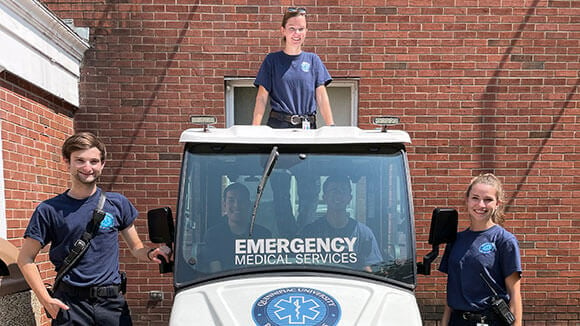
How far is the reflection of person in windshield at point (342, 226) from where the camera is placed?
2.90 metres

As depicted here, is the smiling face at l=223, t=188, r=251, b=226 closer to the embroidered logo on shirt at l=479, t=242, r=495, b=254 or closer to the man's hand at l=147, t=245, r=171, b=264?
the man's hand at l=147, t=245, r=171, b=264

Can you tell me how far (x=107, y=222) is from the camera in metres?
3.20

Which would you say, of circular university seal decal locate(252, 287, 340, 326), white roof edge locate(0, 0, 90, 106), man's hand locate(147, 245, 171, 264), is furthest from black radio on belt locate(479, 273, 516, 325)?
white roof edge locate(0, 0, 90, 106)

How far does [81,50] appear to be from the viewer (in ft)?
19.0

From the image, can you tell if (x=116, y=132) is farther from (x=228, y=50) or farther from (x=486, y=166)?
(x=486, y=166)

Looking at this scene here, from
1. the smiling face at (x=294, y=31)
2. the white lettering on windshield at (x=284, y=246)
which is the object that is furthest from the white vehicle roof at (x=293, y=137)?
the smiling face at (x=294, y=31)

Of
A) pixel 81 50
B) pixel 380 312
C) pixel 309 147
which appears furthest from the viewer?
pixel 81 50

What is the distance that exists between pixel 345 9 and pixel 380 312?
13.7 feet

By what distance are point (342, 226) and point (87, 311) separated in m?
1.64

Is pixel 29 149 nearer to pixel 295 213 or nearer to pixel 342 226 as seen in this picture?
pixel 295 213

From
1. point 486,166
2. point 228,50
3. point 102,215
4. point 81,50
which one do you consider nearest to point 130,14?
point 81,50

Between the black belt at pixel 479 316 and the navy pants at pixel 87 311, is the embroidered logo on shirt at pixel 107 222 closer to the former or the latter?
the navy pants at pixel 87 311

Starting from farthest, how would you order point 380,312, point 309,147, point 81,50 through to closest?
point 81,50, point 309,147, point 380,312

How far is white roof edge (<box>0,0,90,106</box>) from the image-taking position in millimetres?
4476
